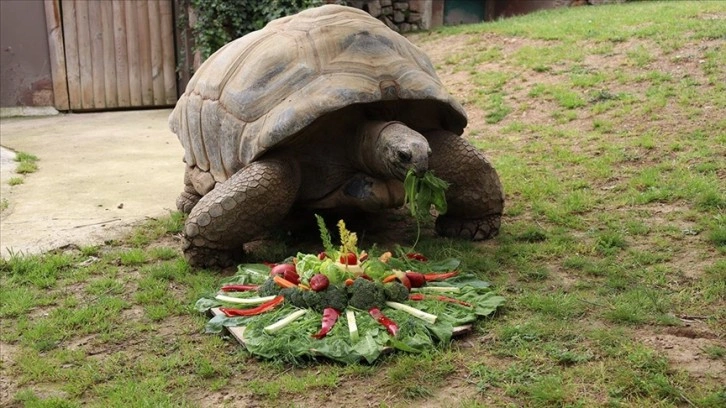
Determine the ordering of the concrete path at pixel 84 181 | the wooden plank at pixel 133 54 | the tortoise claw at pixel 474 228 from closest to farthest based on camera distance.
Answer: the tortoise claw at pixel 474 228 → the concrete path at pixel 84 181 → the wooden plank at pixel 133 54

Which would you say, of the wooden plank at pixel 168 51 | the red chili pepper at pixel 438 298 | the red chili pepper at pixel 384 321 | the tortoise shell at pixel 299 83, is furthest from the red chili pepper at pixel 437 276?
the wooden plank at pixel 168 51

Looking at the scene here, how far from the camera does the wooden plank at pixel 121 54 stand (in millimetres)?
10219

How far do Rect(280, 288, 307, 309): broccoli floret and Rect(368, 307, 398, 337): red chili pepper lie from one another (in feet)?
0.95

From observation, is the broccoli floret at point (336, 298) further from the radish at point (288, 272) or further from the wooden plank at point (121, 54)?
the wooden plank at point (121, 54)

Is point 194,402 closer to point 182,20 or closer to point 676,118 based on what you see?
point 676,118

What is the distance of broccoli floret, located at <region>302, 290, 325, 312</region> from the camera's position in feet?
10.8

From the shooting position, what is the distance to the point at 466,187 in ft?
14.5

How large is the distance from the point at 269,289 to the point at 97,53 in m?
7.71

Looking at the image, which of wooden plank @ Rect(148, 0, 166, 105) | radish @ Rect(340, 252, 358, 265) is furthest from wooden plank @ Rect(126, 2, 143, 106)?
radish @ Rect(340, 252, 358, 265)

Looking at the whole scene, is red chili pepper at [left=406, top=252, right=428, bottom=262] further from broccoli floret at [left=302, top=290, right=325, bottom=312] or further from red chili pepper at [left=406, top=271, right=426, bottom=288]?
broccoli floret at [left=302, top=290, right=325, bottom=312]

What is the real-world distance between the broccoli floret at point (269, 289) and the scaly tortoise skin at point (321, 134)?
1.79ft

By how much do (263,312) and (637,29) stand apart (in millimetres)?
6845

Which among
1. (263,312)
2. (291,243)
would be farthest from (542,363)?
(291,243)

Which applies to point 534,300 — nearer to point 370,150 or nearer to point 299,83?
point 370,150
